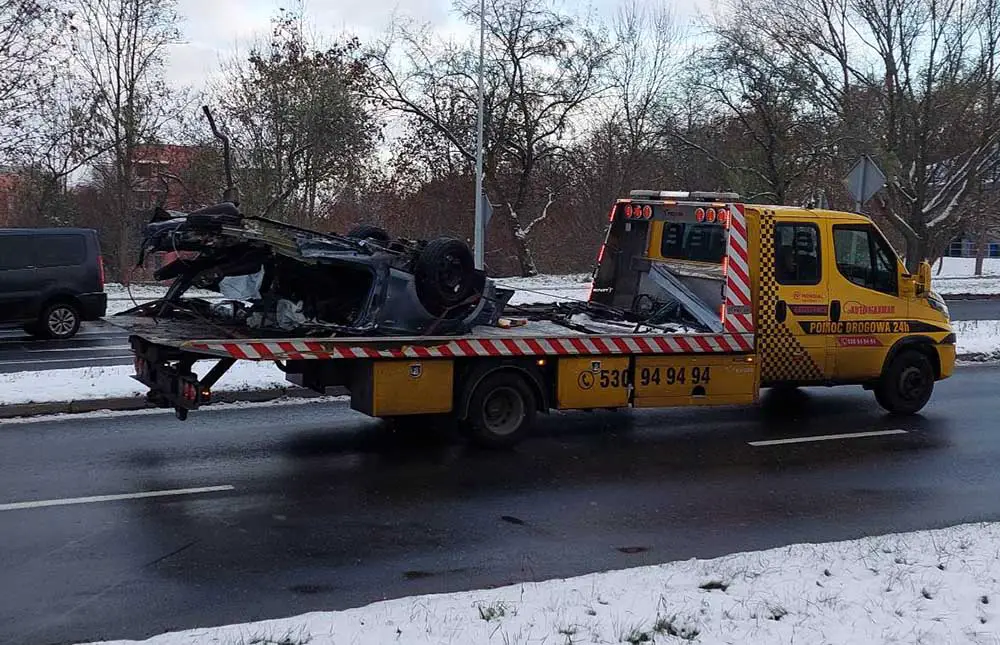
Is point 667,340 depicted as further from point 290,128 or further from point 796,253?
point 290,128

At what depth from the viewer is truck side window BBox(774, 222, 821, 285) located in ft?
33.3

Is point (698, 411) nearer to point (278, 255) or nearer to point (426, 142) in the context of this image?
point (278, 255)

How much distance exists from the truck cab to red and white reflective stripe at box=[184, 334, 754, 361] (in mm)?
364

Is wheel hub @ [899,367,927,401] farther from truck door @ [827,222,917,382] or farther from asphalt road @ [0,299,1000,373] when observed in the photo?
asphalt road @ [0,299,1000,373]

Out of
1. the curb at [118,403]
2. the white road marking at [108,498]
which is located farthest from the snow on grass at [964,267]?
the white road marking at [108,498]

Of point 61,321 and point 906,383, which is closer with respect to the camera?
point 906,383

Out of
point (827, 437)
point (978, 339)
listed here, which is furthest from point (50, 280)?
point (978, 339)

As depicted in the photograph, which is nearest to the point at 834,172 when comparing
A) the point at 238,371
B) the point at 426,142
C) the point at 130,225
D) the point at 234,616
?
the point at 426,142

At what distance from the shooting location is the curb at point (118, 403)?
Answer: 9.99 metres

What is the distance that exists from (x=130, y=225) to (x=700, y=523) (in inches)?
1178

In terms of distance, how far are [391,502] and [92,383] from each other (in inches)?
205

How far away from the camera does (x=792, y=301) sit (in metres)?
10.2

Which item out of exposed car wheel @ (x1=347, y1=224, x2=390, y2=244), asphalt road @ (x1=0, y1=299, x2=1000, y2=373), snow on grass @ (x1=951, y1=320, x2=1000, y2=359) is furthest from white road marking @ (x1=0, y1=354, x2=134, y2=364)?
snow on grass @ (x1=951, y1=320, x2=1000, y2=359)

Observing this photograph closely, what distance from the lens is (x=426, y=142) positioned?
116 feet
